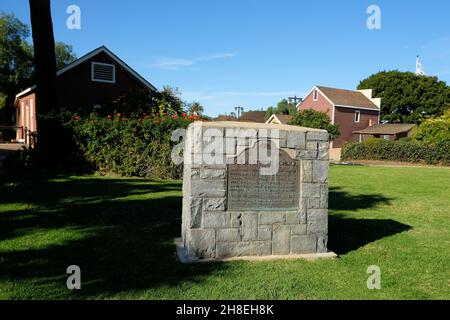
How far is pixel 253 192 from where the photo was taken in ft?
16.5

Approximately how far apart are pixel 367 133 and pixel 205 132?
4770 centimetres

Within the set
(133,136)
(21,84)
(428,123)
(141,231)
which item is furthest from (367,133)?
(141,231)

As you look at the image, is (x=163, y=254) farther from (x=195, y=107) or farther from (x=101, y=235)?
(x=195, y=107)

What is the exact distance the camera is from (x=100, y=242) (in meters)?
5.46

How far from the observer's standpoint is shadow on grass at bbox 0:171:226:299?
4156 mm

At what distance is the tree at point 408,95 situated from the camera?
200 ft

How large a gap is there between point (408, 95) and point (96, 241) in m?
63.9

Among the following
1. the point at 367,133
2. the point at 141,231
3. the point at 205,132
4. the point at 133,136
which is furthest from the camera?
the point at 367,133

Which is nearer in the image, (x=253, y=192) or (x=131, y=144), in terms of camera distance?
(x=253, y=192)

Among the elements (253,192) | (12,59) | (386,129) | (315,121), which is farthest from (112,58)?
(386,129)

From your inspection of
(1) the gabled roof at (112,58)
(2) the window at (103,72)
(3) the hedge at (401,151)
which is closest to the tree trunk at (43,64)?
(1) the gabled roof at (112,58)

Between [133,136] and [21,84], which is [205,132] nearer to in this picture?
[133,136]

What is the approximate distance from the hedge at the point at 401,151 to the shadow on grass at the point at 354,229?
809 inches

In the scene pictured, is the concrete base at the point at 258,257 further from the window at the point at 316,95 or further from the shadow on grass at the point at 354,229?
the window at the point at 316,95
